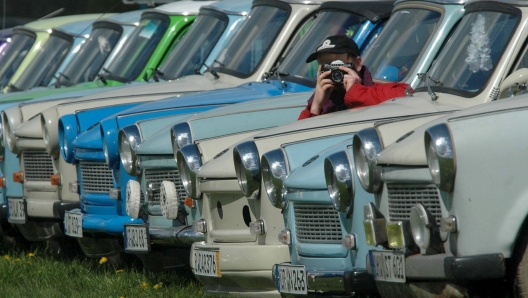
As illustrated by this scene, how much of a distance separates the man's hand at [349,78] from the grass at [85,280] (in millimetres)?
1489

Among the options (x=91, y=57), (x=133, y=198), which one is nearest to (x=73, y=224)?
(x=133, y=198)

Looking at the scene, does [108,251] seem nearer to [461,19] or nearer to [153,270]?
[153,270]

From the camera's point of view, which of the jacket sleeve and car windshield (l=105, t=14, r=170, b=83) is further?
car windshield (l=105, t=14, r=170, b=83)

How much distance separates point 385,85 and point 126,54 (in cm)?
510

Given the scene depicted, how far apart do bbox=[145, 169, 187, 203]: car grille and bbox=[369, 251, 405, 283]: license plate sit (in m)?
2.35

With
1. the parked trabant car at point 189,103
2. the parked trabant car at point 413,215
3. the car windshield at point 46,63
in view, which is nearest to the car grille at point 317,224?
the parked trabant car at point 413,215

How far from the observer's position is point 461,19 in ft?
20.6

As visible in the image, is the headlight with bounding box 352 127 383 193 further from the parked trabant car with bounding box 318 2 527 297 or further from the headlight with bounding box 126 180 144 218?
the headlight with bounding box 126 180 144 218

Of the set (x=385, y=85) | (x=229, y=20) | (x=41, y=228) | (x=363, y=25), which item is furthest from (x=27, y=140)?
(x=385, y=85)

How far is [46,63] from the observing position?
509 inches

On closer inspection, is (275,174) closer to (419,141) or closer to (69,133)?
(419,141)

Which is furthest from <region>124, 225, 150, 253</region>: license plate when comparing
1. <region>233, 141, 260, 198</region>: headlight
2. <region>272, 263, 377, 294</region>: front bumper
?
<region>272, 263, 377, 294</region>: front bumper

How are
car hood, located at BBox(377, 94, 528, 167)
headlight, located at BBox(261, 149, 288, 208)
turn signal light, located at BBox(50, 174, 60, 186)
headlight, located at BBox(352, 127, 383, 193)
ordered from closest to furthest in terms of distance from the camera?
car hood, located at BBox(377, 94, 528, 167) < headlight, located at BBox(352, 127, 383, 193) < headlight, located at BBox(261, 149, 288, 208) < turn signal light, located at BBox(50, 174, 60, 186)

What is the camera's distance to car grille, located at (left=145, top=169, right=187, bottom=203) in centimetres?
680
